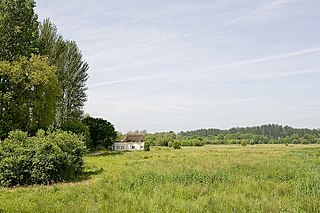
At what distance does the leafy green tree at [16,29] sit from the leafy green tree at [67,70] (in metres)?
6.26

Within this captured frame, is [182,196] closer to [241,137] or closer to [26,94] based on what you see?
[26,94]

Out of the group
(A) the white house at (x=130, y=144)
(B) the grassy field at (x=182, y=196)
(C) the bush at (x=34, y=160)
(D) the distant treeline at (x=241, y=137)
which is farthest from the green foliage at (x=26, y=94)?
(A) the white house at (x=130, y=144)

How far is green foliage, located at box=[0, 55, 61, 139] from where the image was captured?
28953 millimetres

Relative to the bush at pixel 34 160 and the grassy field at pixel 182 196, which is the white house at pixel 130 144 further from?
the grassy field at pixel 182 196

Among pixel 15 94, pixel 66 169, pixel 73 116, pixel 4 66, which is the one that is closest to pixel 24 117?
Answer: pixel 15 94

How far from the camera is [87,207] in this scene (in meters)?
9.24

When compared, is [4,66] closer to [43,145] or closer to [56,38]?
[56,38]

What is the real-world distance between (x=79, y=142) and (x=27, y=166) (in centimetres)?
424

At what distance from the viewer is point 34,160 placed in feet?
53.1

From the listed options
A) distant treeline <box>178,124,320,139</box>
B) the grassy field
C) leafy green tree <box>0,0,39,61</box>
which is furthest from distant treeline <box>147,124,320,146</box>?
the grassy field

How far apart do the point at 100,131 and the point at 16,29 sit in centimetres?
2288

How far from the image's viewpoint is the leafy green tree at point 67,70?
39178mm

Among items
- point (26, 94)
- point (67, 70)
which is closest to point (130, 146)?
point (67, 70)

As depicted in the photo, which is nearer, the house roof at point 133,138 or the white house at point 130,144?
the white house at point 130,144
